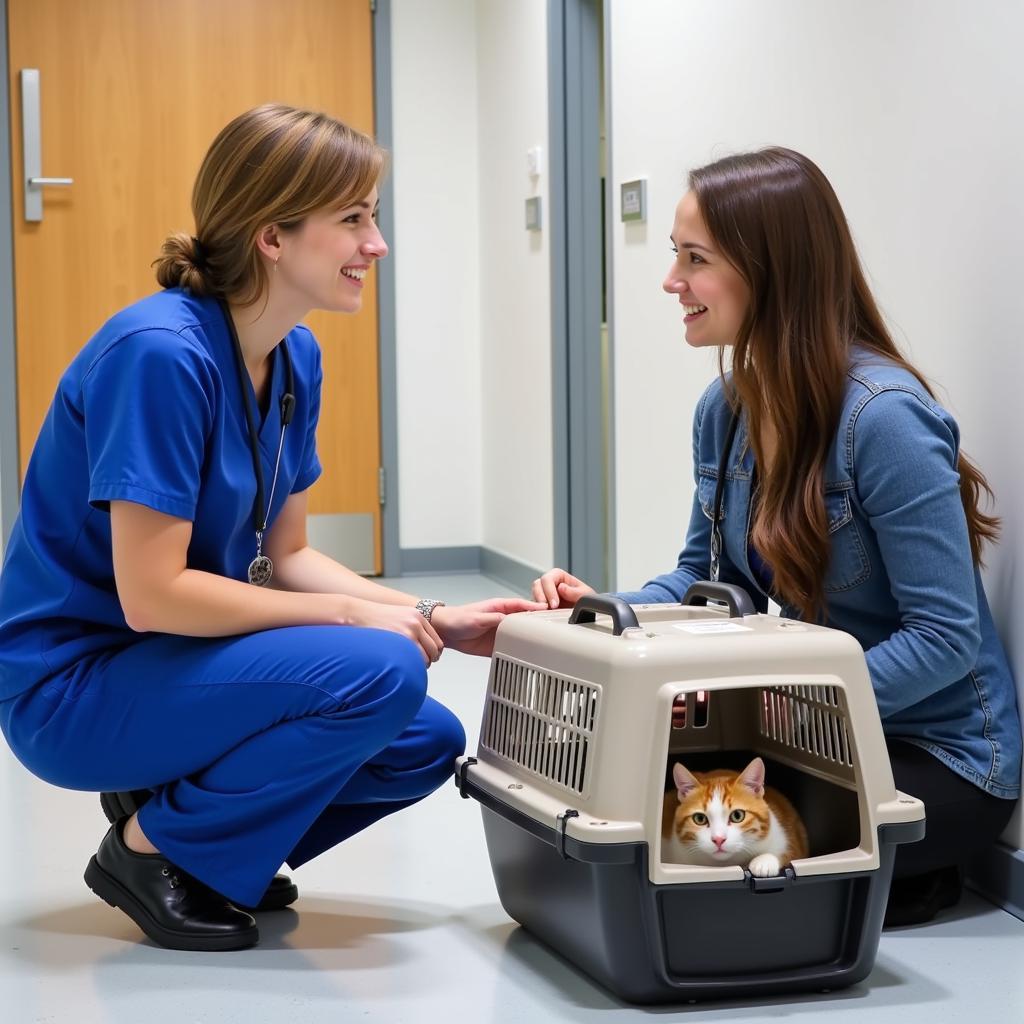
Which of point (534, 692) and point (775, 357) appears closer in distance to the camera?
point (534, 692)

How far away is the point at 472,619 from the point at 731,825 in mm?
472

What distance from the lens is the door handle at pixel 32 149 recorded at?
14.0 feet

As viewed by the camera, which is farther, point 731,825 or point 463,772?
point 463,772

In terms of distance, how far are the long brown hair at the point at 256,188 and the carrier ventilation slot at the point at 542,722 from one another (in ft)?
1.82

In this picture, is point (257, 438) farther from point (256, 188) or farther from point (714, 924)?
point (714, 924)

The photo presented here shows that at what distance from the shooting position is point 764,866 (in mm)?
1421

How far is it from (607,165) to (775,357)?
1.74m

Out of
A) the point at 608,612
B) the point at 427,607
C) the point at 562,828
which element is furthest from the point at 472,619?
the point at 562,828

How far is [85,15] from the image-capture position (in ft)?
14.1

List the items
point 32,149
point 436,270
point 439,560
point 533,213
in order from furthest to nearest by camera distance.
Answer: point 439,560, point 436,270, point 32,149, point 533,213

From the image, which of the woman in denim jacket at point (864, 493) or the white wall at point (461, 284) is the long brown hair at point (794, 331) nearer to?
the woman in denim jacket at point (864, 493)

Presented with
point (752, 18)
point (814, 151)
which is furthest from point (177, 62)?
point (814, 151)

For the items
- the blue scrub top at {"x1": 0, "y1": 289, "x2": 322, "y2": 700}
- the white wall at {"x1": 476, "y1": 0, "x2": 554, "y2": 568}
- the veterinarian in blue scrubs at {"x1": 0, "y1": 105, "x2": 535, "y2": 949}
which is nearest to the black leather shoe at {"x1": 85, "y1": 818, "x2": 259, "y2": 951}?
the veterinarian in blue scrubs at {"x1": 0, "y1": 105, "x2": 535, "y2": 949}

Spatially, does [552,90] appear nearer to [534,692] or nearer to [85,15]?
[85,15]
